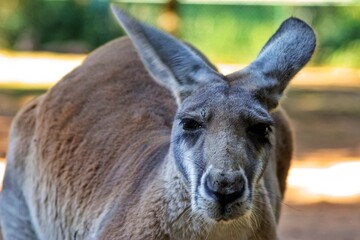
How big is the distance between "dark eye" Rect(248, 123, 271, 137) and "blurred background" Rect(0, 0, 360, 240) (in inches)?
380

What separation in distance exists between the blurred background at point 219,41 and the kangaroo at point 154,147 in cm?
824

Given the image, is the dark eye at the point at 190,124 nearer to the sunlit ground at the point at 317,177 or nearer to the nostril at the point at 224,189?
the nostril at the point at 224,189

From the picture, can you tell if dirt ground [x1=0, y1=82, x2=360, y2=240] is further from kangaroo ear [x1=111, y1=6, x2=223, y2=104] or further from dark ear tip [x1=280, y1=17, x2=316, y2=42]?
kangaroo ear [x1=111, y1=6, x2=223, y2=104]

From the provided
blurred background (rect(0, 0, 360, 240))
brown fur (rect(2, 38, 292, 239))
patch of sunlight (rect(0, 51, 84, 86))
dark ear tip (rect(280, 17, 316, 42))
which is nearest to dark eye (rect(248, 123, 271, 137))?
brown fur (rect(2, 38, 292, 239))

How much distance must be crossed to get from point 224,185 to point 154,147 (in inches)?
48.8

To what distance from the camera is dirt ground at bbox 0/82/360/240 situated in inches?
365

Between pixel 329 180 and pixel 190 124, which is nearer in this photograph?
pixel 190 124

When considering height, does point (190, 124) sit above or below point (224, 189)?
above

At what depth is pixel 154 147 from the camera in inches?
209

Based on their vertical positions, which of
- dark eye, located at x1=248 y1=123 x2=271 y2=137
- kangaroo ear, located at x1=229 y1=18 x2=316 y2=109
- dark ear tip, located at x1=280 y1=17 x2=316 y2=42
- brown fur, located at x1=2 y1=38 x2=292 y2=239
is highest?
dark ear tip, located at x1=280 y1=17 x2=316 y2=42

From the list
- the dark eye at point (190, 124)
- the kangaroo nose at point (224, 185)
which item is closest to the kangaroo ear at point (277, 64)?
the dark eye at point (190, 124)

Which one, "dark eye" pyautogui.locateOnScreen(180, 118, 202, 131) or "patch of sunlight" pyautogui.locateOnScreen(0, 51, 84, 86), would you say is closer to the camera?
"dark eye" pyautogui.locateOnScreen(180, 118, 202, 131)

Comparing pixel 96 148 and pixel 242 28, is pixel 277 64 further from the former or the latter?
pixel 242 28

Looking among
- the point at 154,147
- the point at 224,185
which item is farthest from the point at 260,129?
the point at 154,147
